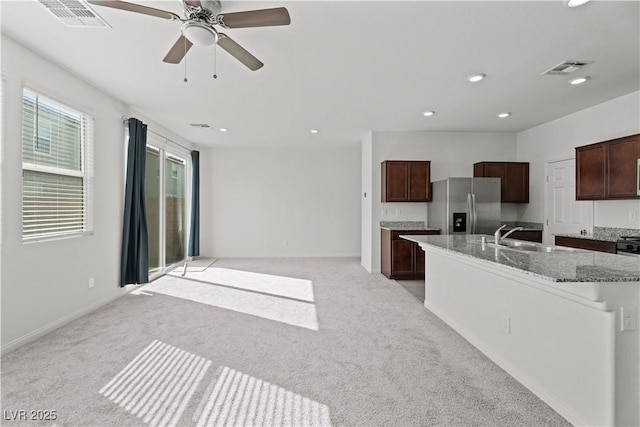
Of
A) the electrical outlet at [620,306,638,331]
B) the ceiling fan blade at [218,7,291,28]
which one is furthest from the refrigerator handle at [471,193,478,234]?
the ceiling fan blade at [218,7,291,28]

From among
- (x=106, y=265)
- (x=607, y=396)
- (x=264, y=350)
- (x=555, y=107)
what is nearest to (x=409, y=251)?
(x=555, y=107)

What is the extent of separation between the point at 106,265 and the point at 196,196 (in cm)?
Result: 339

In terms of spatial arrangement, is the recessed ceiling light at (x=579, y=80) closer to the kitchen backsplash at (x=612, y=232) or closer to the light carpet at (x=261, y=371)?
the kitchen backsplash at (x=612, y=232)

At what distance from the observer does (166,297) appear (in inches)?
170

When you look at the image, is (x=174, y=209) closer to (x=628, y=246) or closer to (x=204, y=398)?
(x=204, y=398)

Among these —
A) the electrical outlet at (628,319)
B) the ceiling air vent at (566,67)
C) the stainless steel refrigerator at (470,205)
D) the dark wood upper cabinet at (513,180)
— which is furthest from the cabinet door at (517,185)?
the electrical outlet at (628,319)

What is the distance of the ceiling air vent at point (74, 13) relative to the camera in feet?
7.06

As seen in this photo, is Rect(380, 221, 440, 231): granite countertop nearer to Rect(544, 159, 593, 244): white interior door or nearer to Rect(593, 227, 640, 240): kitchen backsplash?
Rect(544, 159, 593, 244): white interior door

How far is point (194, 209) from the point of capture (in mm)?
7160

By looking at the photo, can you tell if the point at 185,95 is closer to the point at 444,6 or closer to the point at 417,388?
the point at 444,6

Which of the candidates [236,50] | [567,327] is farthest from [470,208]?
[236,50]

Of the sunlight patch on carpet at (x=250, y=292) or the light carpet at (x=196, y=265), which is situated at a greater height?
the light carpet at (x=196, y=265)

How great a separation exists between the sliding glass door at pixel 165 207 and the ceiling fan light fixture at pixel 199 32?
3756 mm

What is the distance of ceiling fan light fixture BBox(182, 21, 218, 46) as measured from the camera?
198cm
